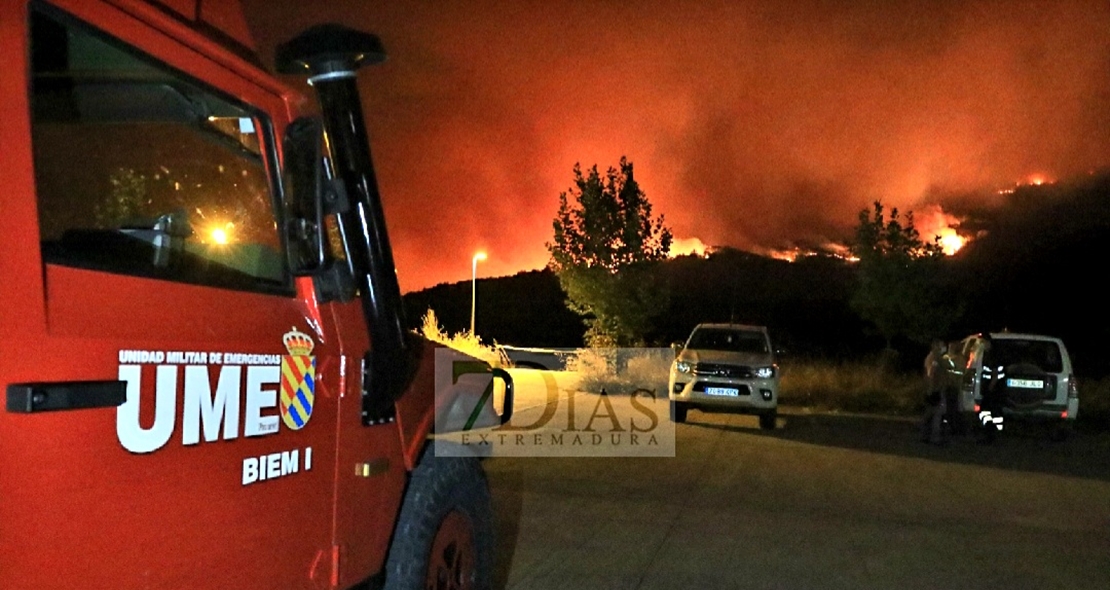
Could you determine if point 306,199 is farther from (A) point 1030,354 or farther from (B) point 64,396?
(A) point 1030,354

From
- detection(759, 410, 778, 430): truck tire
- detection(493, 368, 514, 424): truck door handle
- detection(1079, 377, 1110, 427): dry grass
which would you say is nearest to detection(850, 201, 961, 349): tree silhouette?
detection(1079, 377, 1110, 427): dry grass

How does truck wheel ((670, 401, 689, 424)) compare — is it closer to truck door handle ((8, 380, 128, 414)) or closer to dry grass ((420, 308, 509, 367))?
dry grass ((420, 308, 509, 367))

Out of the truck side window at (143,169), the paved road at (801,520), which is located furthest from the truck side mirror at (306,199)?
the paved road at (801,520)

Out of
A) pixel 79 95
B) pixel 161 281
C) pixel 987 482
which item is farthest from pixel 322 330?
pixel 987 482

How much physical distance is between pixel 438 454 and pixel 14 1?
2.67 meters

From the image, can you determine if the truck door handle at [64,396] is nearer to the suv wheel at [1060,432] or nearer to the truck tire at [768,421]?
the truck tire at [768,421]

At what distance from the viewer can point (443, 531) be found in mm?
4445

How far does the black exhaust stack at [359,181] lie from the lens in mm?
3625

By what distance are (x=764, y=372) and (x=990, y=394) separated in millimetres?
3529

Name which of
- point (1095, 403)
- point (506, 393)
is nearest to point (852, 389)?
point (1095, 403)

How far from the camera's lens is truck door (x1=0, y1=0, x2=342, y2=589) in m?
2.35

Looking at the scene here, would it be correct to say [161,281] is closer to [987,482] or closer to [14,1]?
[14,1]

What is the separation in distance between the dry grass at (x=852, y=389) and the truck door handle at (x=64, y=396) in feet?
67.6

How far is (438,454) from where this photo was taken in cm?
455
